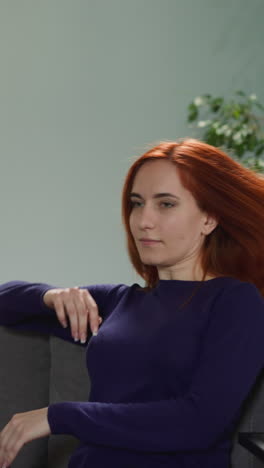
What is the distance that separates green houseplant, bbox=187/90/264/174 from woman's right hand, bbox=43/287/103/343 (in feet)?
7.43

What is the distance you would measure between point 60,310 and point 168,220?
0.32m

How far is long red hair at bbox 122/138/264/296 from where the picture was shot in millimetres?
1588

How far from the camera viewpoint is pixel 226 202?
5.24 feet

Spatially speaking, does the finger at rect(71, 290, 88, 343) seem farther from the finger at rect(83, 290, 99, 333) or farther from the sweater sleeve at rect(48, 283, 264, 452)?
the sweater sleeve at rect(48, 283, 264, 452)

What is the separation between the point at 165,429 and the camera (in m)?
1.34

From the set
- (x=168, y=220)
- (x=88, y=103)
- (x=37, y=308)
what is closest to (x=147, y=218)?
(x=168, y=220)

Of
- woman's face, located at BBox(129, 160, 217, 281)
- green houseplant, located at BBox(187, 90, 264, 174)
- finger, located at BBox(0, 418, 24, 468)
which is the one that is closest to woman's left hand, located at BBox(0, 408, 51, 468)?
finger, located at BBox(0, 418, 24, 468)

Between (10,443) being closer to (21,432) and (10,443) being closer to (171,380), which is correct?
(21,432)

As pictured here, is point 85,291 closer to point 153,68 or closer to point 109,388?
point 109,388

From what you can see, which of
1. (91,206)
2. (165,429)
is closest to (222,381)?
(165,429)

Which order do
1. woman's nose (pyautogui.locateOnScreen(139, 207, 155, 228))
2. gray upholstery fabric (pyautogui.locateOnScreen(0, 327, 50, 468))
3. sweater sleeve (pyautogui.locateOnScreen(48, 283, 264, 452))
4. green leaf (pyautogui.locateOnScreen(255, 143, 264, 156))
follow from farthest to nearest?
green leaf (pyautogui.locateOnScreen(255, 143, 264, 156)) < gray upholstery fabric (pyautogui.locateOnScreen(0, 327, 50, 468)) < woman's nose (pyautogui.locateOnScreen(139, 207, 155, 228)) < sweater sleeve (pyautogui.locateOnScreen(48, 283, 264, 452))

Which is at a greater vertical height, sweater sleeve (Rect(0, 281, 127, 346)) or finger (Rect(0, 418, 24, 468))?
sweater sleeve (Rect(0, 281, 127, 346))

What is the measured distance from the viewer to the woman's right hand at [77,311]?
1648mm

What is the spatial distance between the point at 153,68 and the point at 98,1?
47 centimetres
